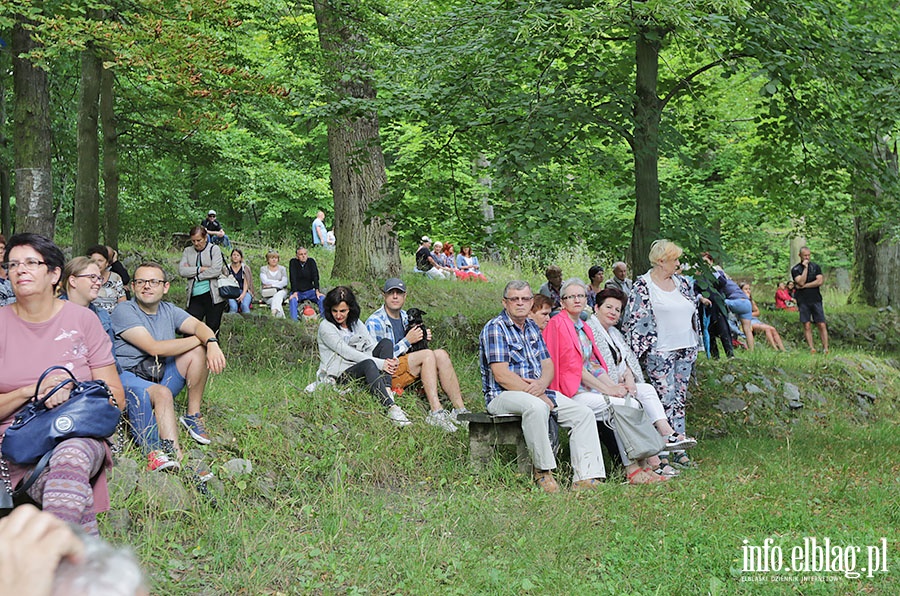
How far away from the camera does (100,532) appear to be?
189 inches

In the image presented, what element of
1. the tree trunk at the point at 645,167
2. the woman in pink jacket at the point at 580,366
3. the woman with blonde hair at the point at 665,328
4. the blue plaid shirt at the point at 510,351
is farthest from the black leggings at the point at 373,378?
the tree trunk at the point at 645,167

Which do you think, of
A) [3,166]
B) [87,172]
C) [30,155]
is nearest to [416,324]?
[30,155]

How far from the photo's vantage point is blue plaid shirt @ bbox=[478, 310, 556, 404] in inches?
289

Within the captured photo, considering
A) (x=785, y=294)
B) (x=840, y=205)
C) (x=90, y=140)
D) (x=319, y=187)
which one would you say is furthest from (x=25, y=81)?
(x=785, y=294)

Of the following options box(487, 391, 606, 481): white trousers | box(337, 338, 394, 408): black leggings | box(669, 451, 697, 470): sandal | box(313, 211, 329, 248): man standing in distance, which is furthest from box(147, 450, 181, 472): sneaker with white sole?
box(313, 211, 329, 248): man standing in distance

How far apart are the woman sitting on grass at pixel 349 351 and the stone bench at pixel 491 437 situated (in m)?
1.00

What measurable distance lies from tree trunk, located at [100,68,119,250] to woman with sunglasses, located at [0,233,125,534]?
8.46 metres

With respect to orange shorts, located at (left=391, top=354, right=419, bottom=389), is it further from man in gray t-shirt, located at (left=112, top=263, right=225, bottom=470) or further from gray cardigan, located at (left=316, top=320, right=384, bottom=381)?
man in gray t-shirt, located at (left=112, top=263, right=225, bottom=470)

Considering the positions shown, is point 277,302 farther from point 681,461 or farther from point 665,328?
point 681,461

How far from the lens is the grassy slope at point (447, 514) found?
15.7ft

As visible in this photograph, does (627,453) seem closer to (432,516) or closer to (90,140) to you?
(432,516)

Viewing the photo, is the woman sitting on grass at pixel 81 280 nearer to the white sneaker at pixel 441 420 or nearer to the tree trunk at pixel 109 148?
the white sneaker at pixel 441 420

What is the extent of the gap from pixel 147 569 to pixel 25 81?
29.5ft

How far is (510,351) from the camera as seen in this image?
743cm
